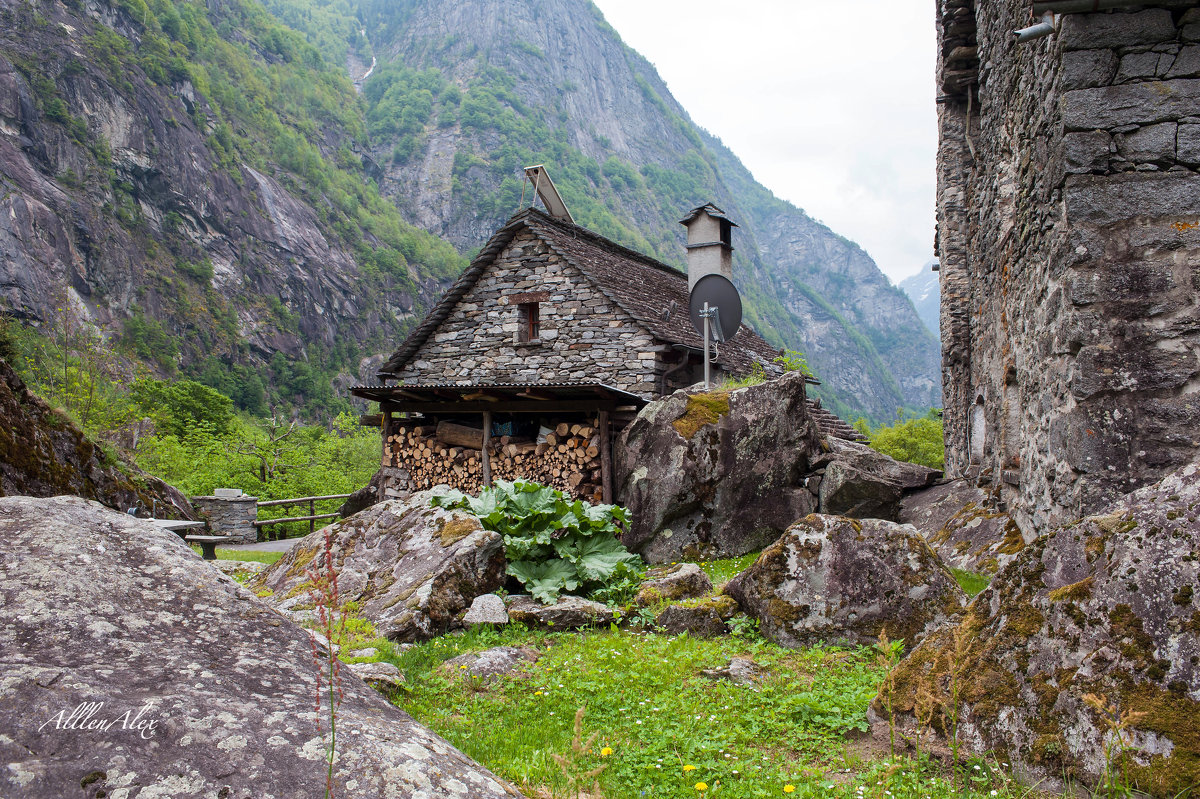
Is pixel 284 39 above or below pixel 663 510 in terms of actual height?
above

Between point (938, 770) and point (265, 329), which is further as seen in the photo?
point (265, 329)

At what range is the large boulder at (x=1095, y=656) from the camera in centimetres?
215

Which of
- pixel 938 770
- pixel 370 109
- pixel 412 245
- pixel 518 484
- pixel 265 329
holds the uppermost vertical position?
pixel 370 109

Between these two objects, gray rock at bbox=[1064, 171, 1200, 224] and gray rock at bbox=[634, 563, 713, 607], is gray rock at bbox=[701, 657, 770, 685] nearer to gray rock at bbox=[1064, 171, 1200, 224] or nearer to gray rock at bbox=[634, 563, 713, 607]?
gray rock at bbox=[634, 563, 713, 607]

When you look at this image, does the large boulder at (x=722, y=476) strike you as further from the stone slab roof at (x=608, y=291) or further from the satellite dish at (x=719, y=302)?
the stone slab roof at (x=608, y=291)

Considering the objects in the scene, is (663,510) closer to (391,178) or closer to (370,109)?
(391,178)

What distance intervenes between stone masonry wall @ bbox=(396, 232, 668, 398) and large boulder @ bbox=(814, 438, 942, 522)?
5.21 m

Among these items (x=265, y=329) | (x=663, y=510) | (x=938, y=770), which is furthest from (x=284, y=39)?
(x=938, y=770)

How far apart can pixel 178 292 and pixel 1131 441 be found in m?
49.1

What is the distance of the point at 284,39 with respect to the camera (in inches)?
3103

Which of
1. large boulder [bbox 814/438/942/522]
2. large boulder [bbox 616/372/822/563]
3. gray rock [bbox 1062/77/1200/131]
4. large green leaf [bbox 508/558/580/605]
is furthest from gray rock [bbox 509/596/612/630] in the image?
gray rock [bbox 1062/77/1200/131]

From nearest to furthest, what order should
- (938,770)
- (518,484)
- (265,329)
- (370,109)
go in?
(938,770) → (518,484) → (265,329) → (370,109)

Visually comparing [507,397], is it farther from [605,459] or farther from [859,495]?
[859,495]

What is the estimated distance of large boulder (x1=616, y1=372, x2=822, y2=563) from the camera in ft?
28.7
